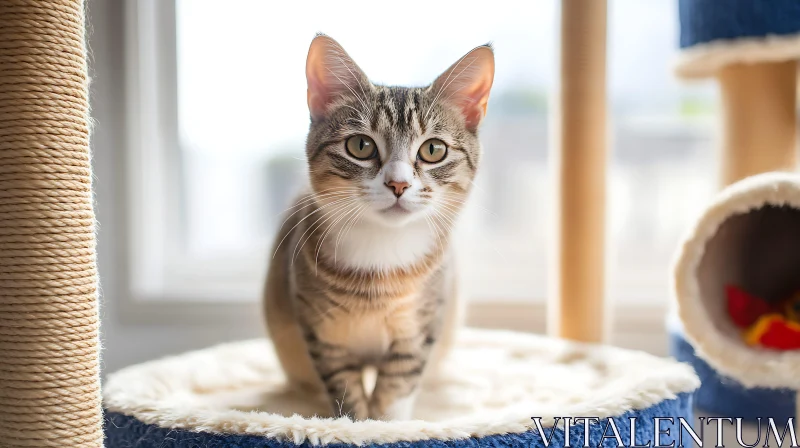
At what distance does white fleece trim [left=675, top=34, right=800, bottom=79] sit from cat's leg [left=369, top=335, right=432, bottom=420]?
2.81 feet

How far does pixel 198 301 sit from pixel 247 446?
119 cm

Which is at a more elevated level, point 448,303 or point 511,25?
point 511,25

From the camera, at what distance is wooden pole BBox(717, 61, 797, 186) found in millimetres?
1492

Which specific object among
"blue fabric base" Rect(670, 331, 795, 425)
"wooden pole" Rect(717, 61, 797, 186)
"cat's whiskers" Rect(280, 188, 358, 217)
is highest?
"wooden pole" Rect(717, 61, 797, 186)

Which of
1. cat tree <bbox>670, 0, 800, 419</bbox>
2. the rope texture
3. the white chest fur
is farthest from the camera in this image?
cat tree <bbox>670, 0, 800, 419</bbox>

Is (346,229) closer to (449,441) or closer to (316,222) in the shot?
(316,222)

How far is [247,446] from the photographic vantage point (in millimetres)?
848

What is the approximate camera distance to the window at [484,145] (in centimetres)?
194

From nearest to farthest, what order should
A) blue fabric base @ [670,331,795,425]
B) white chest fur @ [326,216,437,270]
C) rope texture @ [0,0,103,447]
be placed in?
rope texture @ [0,0,103,447], white chest fur @ [326,216,437,270], blue fabric base @ [670,331,795,425]

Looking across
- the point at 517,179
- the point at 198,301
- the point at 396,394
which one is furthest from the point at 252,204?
the point at 396,394

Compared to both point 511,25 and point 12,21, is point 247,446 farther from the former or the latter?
point 511,25

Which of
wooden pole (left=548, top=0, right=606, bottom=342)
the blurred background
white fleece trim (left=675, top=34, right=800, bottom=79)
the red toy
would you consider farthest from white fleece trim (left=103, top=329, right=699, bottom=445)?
white fleece trim (left=675, top=34, right=800, bottom=79)

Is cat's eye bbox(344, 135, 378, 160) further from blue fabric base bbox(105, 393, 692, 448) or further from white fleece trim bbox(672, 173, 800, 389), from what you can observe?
white fleece trim bbox(672, 173, 800, 389)

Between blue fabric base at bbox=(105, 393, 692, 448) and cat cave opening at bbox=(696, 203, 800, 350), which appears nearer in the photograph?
blue fabric base at bbox=(105, 393, 692, 448)
